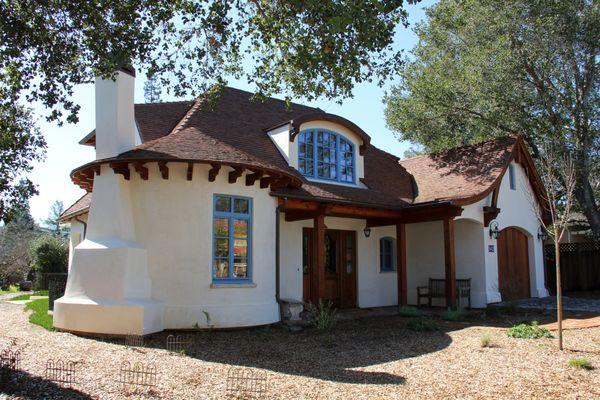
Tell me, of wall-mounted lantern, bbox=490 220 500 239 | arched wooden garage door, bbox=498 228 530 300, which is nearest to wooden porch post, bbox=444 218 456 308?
wall-mounted lantern, bbox=490 220 500 239

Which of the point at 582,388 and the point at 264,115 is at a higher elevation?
the point at 264,115

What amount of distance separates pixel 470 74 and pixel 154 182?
506 inches

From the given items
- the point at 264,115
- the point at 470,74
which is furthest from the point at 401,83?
the point at 264,115

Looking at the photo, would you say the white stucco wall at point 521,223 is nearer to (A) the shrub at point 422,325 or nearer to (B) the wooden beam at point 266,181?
(A) the shrub at point 422,325

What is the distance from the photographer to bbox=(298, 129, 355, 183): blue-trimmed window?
14461 mm

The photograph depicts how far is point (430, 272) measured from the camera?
16500mm

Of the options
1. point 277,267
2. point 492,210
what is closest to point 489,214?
point 492,210

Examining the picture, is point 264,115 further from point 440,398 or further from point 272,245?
point 440,398

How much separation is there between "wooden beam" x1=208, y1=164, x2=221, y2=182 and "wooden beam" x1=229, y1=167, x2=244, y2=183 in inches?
15.3

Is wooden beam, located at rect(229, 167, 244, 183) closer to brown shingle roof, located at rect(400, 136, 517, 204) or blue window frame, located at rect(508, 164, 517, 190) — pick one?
brown shingle roof, located at rect(400, 136, 517, 204)

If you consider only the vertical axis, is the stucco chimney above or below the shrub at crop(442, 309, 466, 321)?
above

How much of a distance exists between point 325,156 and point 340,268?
3.38 m

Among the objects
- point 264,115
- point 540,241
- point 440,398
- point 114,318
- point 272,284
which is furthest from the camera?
point 540,241

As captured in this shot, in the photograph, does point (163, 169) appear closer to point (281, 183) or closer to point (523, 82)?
point (281, 183)
